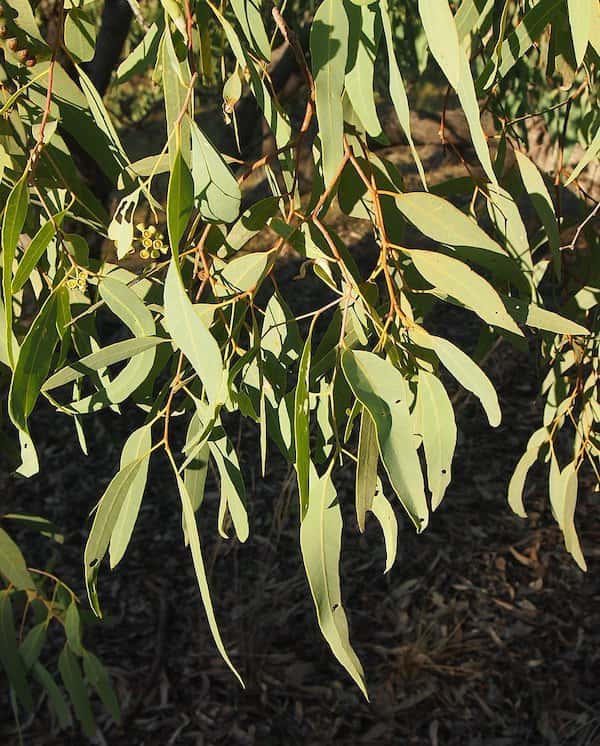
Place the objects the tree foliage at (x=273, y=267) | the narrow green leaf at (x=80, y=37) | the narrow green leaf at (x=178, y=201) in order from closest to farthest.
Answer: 1. the narrow green leaf at (x=178, y=201)
2. the tree foliage at (x=273, y=267)
3. the narrow green leaf at (x=80, y=37)

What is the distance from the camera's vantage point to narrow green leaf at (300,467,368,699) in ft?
2.40

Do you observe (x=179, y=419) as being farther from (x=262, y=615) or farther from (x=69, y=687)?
(x=69, y=687)

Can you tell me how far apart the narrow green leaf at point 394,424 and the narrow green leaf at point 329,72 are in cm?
18

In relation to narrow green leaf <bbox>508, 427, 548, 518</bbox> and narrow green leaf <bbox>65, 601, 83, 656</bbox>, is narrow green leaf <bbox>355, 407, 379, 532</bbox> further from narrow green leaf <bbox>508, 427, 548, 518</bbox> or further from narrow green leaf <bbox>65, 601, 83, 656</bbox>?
narrow green leaf <bbox>65, 601, 83, 656</bbox>

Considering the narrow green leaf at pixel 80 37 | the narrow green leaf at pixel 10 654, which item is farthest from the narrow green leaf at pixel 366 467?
the narrow green leaf at pixel 10 654

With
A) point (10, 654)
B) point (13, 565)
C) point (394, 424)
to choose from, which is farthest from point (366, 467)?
point (10, 654)

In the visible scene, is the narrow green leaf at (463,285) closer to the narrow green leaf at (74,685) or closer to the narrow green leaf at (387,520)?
the narrow green leaf at (387,520)

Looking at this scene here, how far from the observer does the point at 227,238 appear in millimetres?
901

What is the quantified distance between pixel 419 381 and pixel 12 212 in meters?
0.36

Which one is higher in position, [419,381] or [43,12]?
[43,12]

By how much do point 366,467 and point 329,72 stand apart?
335 millimetres

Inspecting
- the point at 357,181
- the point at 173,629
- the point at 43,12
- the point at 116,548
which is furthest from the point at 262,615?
the point at 43,12

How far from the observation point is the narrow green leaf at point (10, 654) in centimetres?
128

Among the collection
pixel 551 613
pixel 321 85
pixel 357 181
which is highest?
pixel 321 85
